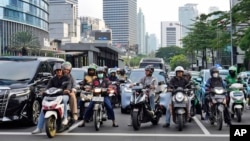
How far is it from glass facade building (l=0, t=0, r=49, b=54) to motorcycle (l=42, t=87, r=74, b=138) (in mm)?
72141

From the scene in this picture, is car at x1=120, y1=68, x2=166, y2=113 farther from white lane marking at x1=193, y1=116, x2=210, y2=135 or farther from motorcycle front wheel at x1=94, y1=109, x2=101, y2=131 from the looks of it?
motorcycle front wheel at x1=94, y1=109, x2=101, y2=131

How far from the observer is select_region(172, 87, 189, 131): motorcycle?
10820 millimetres

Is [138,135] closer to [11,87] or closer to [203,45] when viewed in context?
[11,87]

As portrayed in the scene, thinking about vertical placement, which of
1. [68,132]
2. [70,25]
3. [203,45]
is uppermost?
[70,25]

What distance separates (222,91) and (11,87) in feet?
17.2

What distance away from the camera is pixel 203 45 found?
195 feet

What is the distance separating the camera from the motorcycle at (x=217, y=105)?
11156 millimetres

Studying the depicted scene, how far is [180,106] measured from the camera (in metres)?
10.8

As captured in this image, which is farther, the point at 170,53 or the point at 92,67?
the point at 170,53

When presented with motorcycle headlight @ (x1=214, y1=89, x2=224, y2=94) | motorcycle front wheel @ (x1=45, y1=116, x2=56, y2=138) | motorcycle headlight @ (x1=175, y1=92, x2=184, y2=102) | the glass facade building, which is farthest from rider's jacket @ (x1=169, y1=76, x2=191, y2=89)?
the glass facade building

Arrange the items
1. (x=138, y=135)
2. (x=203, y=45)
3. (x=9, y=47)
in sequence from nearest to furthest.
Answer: (x=138, y=135) < (x=203, y=45) < (x=9, y=47)

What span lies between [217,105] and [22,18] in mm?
81892

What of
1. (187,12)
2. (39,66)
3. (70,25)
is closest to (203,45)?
(39,66)

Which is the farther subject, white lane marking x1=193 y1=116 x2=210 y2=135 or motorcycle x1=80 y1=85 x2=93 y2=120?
motorcycle x1=80 y1=85 x2=93 y2=120
